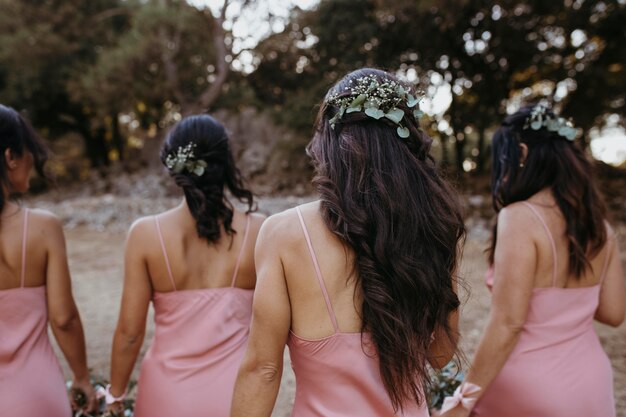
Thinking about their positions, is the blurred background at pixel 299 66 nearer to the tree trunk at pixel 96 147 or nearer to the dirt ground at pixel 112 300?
the dirt ground at pixel 112 300

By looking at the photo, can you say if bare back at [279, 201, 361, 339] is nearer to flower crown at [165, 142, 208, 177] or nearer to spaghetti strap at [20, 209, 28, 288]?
flower crown at [165, 142, 208, 177]

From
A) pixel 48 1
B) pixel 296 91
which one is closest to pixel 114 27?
pixel 48 1

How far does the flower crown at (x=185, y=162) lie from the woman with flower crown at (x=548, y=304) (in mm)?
1429

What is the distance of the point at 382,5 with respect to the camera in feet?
44.4

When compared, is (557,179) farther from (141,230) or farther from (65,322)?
(65,322)

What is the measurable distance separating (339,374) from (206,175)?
1247 millimetres

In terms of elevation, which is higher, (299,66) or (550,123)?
Result: (299,66)

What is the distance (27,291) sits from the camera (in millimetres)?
2135

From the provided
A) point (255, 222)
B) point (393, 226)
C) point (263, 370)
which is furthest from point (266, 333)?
point (255, 222)

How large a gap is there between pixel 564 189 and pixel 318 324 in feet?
4.74

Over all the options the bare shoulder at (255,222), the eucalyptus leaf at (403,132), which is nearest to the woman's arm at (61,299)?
the bare shoulder at (255,222)

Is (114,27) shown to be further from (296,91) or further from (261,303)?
(261,303)

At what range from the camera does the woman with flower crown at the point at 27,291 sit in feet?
6.67

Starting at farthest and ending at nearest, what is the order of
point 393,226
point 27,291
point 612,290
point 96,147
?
1. point 96,147
2. point 612,290
3. point 27,291
4. point 393,226
